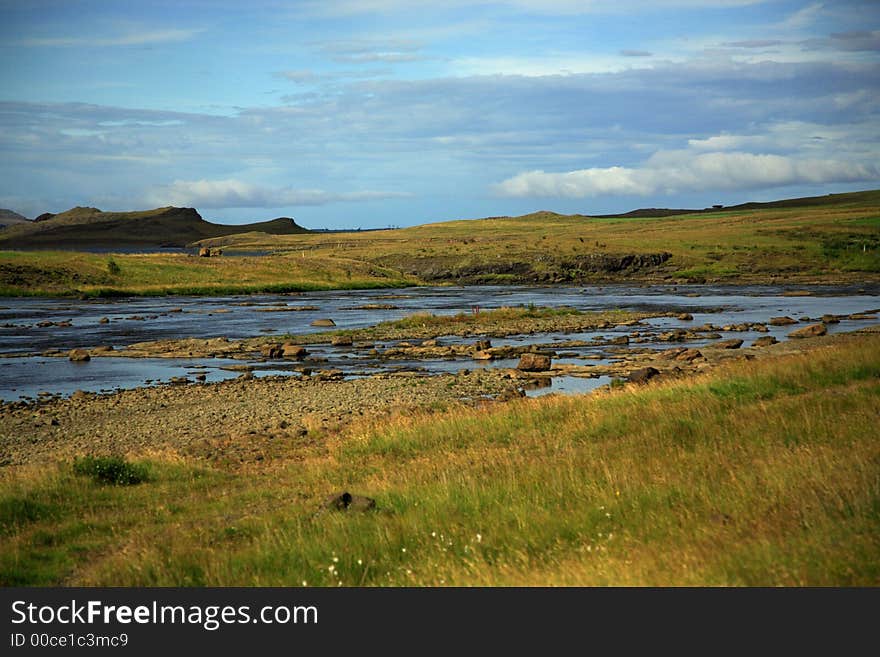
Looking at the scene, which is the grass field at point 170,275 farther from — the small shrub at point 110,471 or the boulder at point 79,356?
the small shrub at point 110,471

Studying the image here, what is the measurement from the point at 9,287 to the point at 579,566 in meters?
85.0

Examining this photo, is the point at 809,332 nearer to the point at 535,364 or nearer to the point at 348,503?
the point at 535,364

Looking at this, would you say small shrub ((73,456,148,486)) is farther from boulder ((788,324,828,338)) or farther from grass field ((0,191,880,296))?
grass field ((0,191,880,296))

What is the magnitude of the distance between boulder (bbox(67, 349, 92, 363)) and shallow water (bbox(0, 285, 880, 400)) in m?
0.41

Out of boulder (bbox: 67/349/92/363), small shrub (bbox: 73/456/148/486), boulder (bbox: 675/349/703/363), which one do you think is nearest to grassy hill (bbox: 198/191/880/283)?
boulder (bbox: 675/349/703/363)

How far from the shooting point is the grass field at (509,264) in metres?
88.8

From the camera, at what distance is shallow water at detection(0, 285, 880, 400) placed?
3533 cm

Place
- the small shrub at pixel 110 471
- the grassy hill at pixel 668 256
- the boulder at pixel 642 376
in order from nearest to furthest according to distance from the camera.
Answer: the small shrub at pixel 110 471
the boulder at pixel 642 376
the grassy hill at pixel 668 256

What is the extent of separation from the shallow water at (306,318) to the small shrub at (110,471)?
15768 mm

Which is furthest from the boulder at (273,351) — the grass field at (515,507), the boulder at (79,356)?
the grass field at (515,507)

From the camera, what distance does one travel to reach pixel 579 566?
8055 millimetres

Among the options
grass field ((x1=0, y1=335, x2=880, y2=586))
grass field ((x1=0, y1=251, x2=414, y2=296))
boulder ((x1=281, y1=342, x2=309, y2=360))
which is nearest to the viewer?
grass field ((x1=0, y1=335, x2=880, y2=586))

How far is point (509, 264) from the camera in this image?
367 feet
